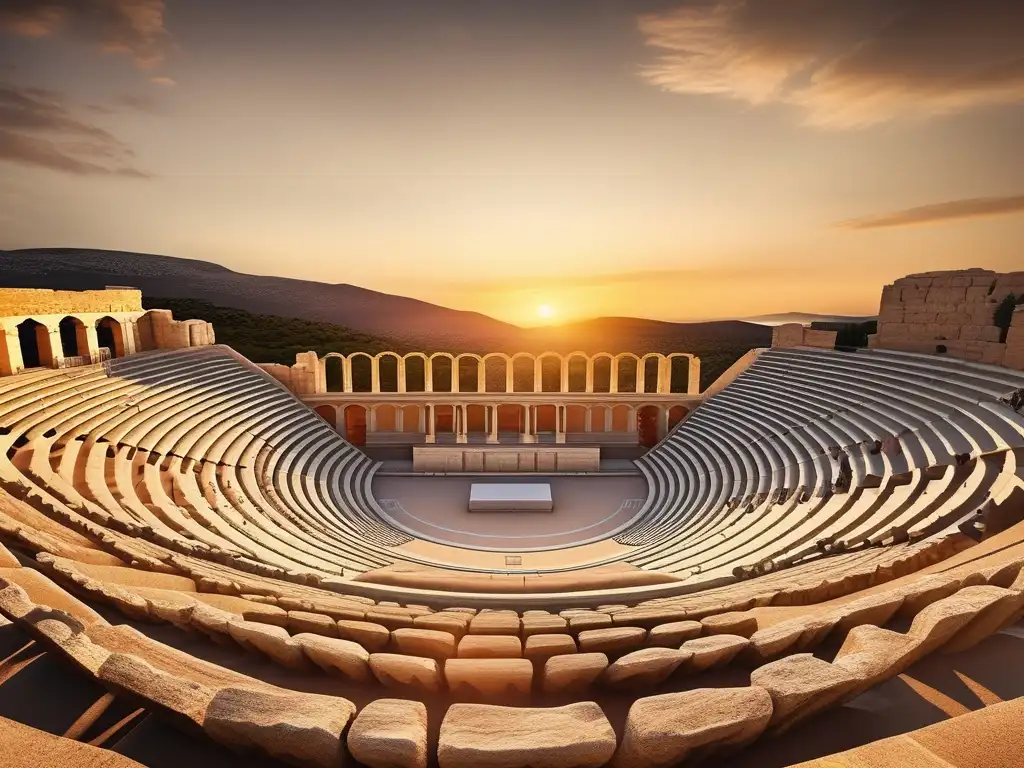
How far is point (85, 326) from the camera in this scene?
16.2m

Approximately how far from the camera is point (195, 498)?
10.6m

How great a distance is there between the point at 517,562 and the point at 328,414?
1373 centimetres

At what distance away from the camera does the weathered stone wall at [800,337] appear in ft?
66.2

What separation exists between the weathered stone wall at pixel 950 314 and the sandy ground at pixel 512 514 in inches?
421

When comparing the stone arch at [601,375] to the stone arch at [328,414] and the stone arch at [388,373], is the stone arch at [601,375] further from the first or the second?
the stone arch at [328,414]

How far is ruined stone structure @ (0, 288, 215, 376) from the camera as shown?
1324 cm

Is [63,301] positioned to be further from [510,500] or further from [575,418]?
[575,418]

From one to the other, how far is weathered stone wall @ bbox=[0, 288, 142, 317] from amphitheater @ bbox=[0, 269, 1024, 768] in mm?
89

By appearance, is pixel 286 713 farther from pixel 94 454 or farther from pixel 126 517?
pixel 94 454

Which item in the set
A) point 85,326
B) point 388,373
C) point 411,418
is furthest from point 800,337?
point 388,373

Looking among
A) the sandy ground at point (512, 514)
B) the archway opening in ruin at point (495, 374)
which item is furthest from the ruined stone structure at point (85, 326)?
the archway opening in ruin at point (495, 374)

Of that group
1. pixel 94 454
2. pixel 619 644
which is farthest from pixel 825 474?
pixel 94 454

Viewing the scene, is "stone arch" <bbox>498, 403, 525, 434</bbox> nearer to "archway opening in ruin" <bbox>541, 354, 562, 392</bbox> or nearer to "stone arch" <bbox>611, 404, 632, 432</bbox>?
"stone arch" <bbox>611, 404, 632, 432</bbox>

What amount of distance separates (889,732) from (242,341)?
50.8 metres
